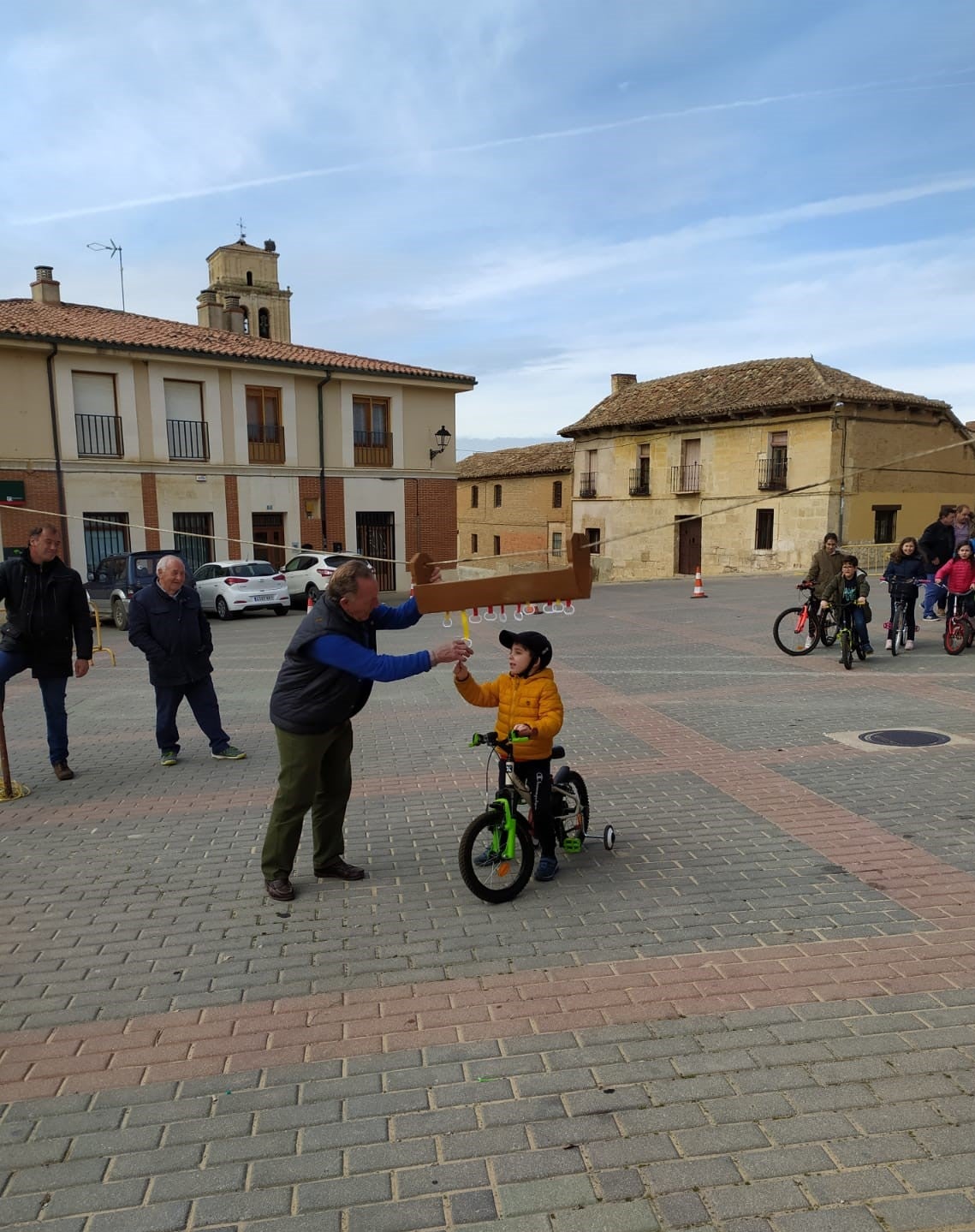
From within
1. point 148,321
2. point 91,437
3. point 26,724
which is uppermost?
point 148,321

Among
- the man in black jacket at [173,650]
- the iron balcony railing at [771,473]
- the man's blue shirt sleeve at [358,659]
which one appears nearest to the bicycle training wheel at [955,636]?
the man in black jacket at [173,650]

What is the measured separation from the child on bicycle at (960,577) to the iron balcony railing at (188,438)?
63.8ft

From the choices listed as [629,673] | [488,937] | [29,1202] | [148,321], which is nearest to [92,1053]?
[29,1202]

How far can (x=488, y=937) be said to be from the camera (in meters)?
4.11

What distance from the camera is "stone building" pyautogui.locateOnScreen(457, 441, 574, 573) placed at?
152 ft

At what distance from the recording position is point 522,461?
4947 cm

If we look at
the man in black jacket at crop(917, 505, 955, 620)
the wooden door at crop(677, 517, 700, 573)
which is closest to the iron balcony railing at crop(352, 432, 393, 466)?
the wooden door at crop(677, 517, 700, 573)

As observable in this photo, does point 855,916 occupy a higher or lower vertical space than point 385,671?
lower

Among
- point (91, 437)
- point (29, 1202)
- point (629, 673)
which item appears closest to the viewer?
point (29, 1202)

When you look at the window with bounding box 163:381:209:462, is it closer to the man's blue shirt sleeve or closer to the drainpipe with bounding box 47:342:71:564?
the drainpipe with bounding box 47:342:71:564

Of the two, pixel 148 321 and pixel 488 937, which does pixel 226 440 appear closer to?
pixel 148 321

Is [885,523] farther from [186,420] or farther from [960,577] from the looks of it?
[186,420]

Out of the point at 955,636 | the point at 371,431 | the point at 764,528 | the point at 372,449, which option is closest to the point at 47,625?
the point at 955,636

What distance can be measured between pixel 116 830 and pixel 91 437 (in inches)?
785
